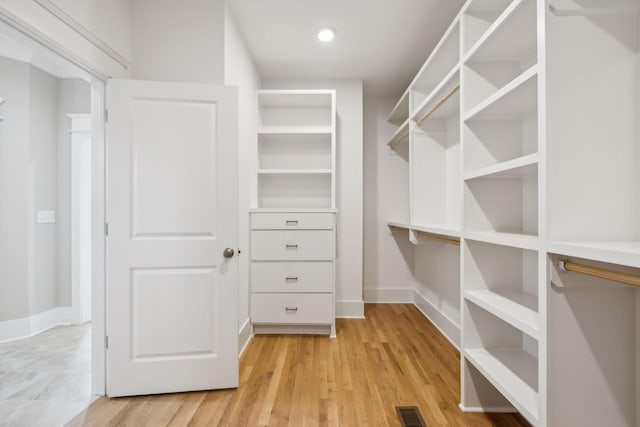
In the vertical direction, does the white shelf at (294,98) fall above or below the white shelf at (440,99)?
above

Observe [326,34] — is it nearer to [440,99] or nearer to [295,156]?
[440,99]

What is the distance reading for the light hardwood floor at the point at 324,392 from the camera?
169 centimetres

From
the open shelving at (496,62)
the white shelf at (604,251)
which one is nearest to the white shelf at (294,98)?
the open shelving at (496,62)

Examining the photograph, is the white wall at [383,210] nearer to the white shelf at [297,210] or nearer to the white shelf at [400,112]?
the white shelf at [400,112]

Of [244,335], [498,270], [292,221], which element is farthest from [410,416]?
[292,221]

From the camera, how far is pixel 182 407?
1802 millimetres

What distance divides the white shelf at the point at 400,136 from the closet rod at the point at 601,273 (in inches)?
85.8

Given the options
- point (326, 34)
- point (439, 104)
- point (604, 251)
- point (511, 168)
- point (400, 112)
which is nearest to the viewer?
point (604, 251)

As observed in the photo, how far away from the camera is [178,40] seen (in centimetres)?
215

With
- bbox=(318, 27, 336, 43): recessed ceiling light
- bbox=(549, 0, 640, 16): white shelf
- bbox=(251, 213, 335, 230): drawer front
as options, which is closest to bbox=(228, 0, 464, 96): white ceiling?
bbox=(318, 27, 336, 43): recessed ceiling light

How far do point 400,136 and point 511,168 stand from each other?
2.22m

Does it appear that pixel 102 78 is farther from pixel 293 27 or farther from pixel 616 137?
pixel 616 137

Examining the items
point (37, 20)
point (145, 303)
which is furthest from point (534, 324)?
point (37, 20)

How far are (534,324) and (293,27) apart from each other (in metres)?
2.57
